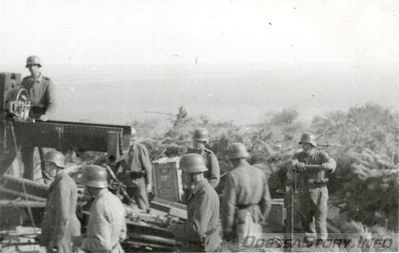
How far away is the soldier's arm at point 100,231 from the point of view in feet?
15.5

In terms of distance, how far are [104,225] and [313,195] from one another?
4292mm

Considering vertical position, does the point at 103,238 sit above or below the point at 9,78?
below

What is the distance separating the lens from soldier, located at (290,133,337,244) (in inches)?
313

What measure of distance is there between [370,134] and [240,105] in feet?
63.2

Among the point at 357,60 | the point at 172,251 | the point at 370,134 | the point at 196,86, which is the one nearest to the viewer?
the point at 172,251

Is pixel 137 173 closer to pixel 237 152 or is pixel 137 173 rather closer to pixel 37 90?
pixel 37 90

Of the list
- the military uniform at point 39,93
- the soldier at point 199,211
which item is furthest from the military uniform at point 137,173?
the soldier at point 199,211

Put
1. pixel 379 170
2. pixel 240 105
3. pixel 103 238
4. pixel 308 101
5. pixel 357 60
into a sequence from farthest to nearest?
pixel 240 105 < pixel 308 101 < pixel 357 60 < pixel 379 170 < pixel 103 238

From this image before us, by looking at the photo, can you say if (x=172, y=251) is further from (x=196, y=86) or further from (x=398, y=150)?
(x=196, y=86)

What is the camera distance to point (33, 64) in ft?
27.4

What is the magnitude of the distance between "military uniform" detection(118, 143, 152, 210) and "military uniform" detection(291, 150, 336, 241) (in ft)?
8.75

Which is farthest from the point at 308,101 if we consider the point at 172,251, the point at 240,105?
the point at 172,251

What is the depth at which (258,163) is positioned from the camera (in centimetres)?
1026

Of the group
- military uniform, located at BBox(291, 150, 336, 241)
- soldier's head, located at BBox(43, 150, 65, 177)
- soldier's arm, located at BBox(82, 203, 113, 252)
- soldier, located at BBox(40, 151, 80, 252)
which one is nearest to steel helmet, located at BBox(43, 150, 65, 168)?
soldier's head, located at BBox(43, 150, 65, 177)
